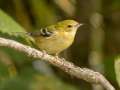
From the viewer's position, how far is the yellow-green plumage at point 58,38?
443 centimetres

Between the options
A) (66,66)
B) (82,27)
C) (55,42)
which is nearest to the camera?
(66,66)

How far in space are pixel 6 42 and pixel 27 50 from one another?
0.14 metres

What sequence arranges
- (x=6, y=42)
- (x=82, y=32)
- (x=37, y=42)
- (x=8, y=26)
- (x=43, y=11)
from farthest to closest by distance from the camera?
(x=82, y=32) → (x=43, y=11) → (x=37, y=42) → (x=8, y=26) → (x=6, y=42)

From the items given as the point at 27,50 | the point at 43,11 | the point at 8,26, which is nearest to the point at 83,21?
the point at 43,11

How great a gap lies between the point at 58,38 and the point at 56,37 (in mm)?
27

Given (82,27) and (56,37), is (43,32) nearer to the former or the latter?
(56,37)

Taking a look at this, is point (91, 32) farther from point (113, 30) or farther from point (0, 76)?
point (0, 76)

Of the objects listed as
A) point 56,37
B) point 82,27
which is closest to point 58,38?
point 56,37

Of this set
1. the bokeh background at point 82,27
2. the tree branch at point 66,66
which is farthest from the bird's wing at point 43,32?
the tree branch at point 66,66

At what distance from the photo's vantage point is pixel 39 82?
15.2 feet

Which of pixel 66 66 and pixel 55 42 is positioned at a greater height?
A: pixel 55 42

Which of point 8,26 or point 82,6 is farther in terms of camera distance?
point 82,6

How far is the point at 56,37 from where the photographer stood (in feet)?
15.1

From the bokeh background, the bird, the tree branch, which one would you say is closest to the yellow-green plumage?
the bird
